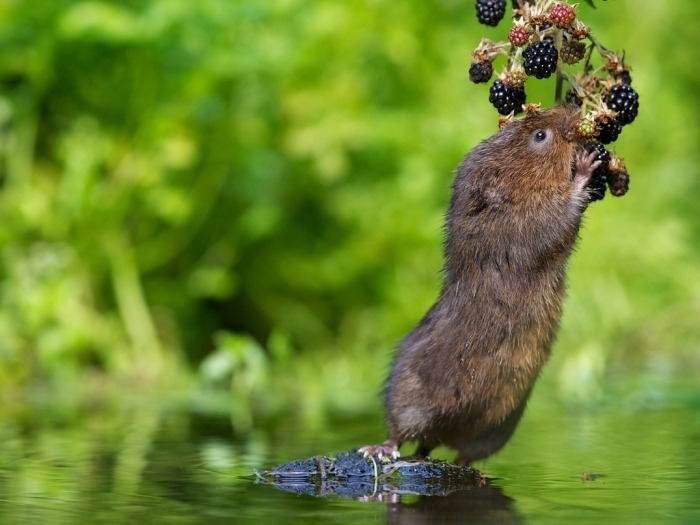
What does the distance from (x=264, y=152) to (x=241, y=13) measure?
1213 mm

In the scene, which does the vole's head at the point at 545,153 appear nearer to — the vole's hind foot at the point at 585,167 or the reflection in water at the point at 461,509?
the vole's hind foot at the point at 585,167

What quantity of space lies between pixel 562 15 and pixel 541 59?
6.4 inches

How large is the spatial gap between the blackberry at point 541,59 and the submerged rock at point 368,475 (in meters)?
1.36

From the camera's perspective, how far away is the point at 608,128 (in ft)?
14.2

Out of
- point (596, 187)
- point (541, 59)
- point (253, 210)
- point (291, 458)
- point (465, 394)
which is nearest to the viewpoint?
point (541, 59)

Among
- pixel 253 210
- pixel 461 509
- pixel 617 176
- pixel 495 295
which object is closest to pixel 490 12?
pixel 617 176

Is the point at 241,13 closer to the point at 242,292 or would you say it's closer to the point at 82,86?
the point at 82,86

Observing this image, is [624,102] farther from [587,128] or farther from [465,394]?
[465,394]

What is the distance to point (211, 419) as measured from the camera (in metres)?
6.38

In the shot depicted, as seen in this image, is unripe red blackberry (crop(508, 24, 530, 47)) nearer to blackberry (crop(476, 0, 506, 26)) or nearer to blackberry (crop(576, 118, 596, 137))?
blackberry (crop(476, 0, 506, 26))

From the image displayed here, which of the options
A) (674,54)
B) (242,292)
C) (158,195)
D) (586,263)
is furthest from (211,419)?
(674,54)

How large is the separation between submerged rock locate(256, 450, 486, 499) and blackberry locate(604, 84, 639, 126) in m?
1.33

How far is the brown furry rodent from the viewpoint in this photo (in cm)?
439

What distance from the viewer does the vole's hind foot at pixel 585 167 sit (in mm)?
4402
